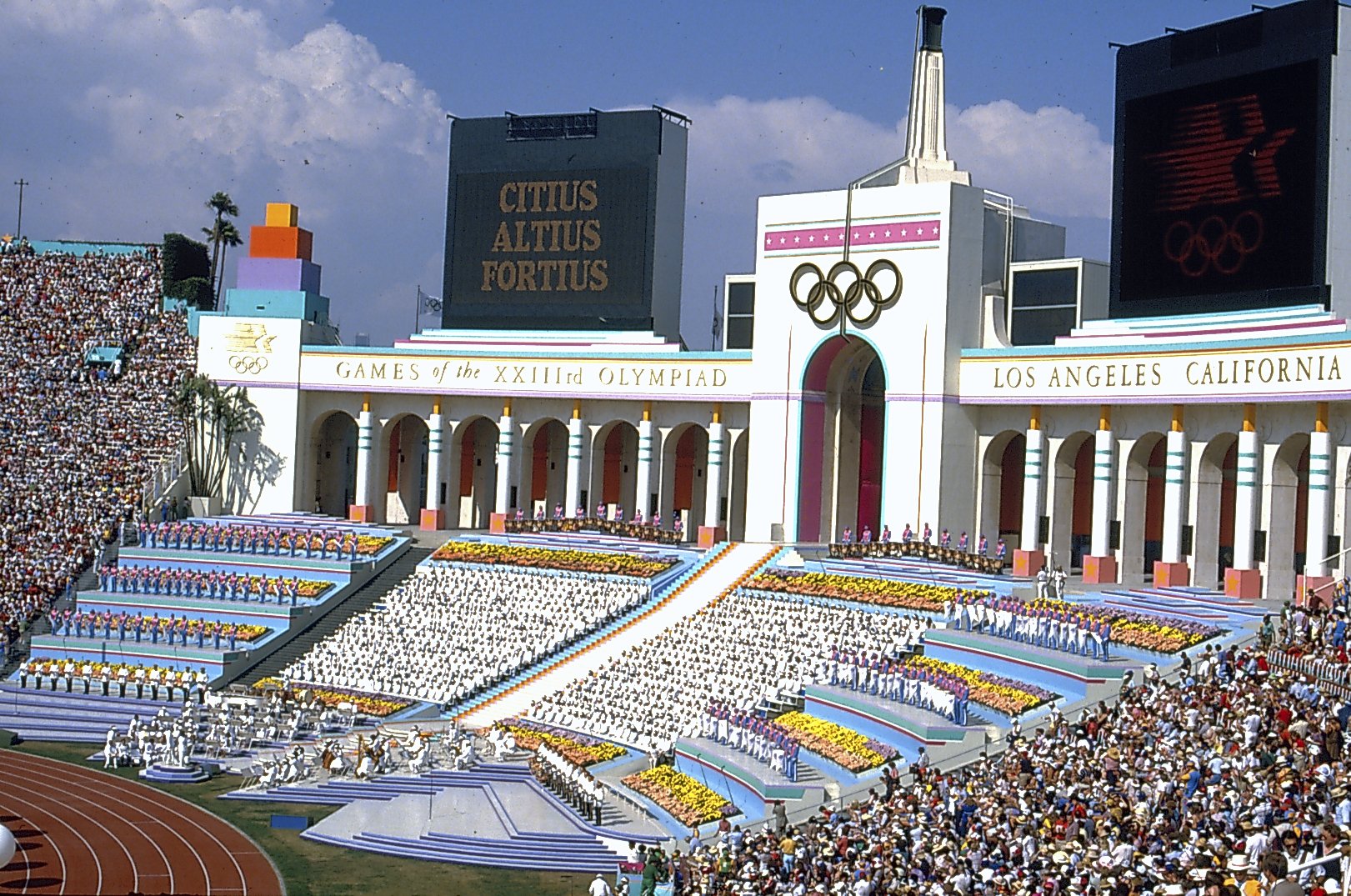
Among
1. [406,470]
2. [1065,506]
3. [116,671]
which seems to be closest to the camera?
[116,671]

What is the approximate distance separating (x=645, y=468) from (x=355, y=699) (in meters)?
17.1

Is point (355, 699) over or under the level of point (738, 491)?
under

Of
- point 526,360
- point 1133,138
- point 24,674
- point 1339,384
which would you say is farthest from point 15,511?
point 1339,384

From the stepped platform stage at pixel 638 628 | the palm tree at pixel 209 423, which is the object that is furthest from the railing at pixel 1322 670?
the palm tree at pixel 209 423

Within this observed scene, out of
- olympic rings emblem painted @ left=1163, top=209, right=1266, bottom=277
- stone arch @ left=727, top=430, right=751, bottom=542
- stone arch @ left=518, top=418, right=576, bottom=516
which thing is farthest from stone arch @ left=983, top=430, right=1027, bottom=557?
stone arch @ left=518, top=418, right=576, bottom=516

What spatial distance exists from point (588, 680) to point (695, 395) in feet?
53.4

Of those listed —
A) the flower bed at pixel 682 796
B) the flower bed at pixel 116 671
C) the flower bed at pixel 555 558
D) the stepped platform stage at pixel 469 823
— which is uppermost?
the flower bed at pixel 555 558

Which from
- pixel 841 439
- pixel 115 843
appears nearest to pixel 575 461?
pixel 841 439

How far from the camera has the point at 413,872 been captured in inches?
1405

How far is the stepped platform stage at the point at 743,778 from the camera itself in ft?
122

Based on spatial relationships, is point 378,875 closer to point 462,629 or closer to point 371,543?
point 462,629

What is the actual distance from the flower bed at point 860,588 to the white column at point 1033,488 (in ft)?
19.4

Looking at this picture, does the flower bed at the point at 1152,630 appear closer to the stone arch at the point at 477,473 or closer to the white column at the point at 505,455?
the white column at the point at 505,455

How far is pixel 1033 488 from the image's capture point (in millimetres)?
55688
